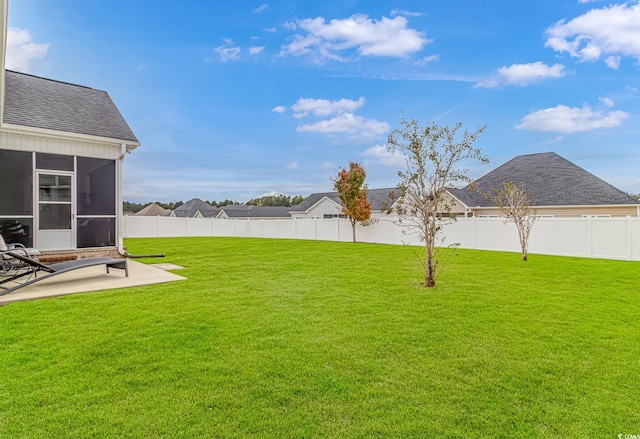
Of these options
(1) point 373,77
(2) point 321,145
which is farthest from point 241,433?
(2) point 321,145

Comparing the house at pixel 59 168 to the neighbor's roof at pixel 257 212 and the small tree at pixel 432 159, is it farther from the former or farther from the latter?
the neighbor's roof at pixel 257 212

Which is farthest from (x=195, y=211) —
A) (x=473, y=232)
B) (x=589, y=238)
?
(x=589, y=238)

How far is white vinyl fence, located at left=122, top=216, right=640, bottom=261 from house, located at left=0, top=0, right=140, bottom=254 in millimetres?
9959

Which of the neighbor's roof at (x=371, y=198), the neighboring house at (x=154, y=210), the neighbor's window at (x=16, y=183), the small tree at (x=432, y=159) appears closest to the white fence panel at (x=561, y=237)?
the small tree at (x=432, y=159)

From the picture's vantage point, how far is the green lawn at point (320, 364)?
8.37 feet

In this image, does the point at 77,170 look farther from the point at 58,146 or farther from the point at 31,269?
the point at 31,269

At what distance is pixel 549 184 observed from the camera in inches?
826

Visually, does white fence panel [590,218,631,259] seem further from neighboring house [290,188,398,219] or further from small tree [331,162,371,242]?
neighboring house [290,188,398,219]

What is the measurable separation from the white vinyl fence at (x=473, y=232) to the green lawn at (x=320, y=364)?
6.01 meters

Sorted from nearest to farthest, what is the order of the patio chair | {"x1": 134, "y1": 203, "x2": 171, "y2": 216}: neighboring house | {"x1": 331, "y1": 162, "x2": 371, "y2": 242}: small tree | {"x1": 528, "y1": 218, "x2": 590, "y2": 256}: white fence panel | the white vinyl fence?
the patio chair < the white vinyl fence < {"x1": 528, "y1": 218, "x2": 590, "y2": 256}: white fence panel < {"x1": 331, "y1": 162, "x2": 371, "y2": 242}: small tree < {"x1": 134, "y1": 203, "x2": 171, "y2": 216}: neighboring house

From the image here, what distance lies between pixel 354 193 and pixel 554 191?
11.4m

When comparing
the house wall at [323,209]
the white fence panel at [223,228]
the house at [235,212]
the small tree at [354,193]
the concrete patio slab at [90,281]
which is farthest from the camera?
the house at [235,212]

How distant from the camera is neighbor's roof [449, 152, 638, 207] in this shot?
18984 mm

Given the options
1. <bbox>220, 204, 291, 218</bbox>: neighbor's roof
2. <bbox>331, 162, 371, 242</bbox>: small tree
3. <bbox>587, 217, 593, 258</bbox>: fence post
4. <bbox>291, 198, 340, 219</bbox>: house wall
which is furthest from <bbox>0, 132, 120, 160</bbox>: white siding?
<bbox>220, 204, 291, 218</bbox>: neighbor's roof
